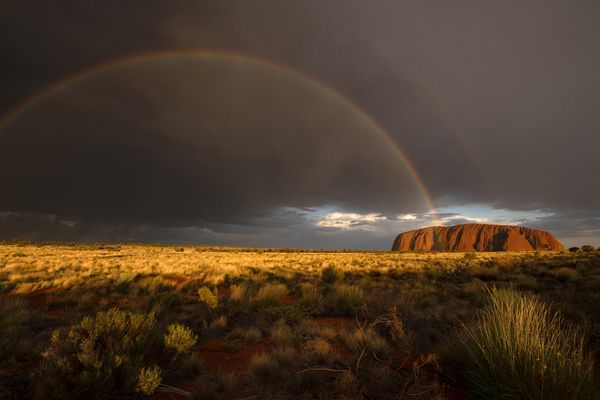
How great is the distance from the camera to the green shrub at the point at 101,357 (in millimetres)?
4121

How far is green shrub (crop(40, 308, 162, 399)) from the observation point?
13.5 ft

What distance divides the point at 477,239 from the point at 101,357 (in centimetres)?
14617

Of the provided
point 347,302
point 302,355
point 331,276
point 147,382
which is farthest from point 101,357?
point 331,276

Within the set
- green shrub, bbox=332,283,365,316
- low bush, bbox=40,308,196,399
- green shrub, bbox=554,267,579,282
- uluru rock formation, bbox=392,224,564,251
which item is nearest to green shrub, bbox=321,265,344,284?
green shrub, bbox=332,283,365,316

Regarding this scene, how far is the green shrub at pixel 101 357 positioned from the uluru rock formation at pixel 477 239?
417ft

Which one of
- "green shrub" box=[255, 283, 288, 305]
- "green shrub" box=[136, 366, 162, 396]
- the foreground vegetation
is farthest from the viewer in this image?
"green shrub" box=[255, 283, 288, 305]

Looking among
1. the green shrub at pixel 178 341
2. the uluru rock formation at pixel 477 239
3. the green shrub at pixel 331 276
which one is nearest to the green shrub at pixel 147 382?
the green shrub at pixel 178 341

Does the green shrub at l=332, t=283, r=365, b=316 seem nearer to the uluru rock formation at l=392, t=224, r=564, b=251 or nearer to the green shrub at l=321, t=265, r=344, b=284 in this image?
the green shrub at l=321, t=265, r=344, b=284

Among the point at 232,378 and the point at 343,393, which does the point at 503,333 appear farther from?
the point at 232,378

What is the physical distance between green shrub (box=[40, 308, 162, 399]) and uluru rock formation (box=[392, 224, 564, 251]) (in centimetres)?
12696

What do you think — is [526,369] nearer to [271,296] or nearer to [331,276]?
[271,296]

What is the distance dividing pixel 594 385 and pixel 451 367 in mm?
1841

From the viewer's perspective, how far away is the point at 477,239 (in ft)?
425

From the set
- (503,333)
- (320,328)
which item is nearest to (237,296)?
(320,328)
